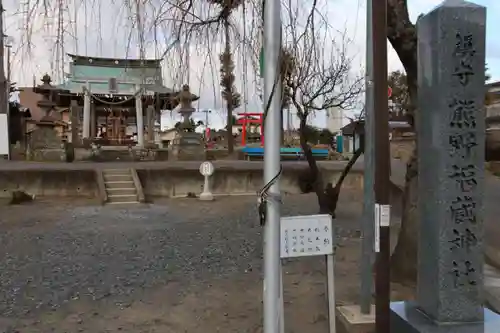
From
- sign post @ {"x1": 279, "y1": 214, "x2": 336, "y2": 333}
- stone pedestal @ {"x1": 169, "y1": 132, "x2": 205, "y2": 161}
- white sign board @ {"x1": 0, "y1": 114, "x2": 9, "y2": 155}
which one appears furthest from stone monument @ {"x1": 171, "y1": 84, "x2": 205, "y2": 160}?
sign post @ {"x1": 279, "y1": 214, "x2": 336, "y2": 333}

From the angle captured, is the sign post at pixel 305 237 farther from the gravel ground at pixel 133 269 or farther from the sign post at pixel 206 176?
the sign post at pixel 206 176

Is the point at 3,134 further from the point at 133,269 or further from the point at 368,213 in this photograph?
the point at 368,213

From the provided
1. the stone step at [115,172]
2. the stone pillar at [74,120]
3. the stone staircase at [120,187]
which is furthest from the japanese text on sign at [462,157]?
the stone pillar at [74,120]

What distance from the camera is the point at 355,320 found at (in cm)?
427

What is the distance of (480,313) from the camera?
3.31 metres

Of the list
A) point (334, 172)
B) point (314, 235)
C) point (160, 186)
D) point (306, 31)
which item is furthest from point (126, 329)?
point (334, 172)

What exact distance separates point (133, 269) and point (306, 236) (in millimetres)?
4377

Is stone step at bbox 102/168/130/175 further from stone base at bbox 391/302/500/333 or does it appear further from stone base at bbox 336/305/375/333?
stone base at bbox 391/302/500/333

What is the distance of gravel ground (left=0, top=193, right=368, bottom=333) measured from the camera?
4785 mm

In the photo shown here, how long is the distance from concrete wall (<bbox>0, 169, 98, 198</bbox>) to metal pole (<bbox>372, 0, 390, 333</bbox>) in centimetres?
1224

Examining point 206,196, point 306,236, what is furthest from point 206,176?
point 306,236

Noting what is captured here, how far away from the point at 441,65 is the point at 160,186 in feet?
41.1

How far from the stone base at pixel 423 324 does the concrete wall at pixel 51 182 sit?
12.0 m

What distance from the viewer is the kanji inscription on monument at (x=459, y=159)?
3.24 m
